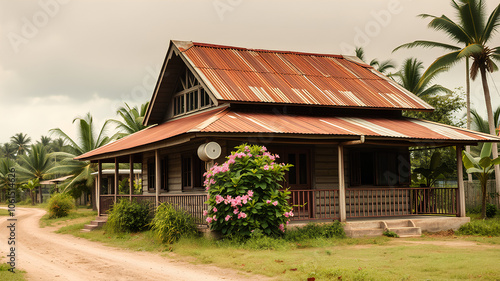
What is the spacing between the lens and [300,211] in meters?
16.2

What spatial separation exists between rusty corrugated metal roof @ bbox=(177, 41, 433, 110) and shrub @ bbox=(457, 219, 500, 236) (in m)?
4.39

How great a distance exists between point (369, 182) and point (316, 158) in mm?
2295

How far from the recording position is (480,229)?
15.6m

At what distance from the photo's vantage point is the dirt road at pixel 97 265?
30.7 feet

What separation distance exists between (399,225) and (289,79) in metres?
6.20

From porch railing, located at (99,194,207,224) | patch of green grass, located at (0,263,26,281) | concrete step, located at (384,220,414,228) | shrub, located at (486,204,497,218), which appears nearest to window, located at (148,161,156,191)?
porch railing, located at (99,194,207,224)

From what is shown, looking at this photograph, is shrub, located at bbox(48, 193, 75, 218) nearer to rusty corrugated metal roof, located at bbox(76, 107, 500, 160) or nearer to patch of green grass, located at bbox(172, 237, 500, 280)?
rusty corrugated metal roof, located at bbox(76, 107, 500, 160)

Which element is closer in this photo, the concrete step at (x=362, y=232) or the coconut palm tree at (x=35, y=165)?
the concrete step at (x=362, y=232)

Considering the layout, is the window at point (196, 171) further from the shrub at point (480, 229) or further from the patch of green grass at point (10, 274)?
the shrub at point (480, 229)

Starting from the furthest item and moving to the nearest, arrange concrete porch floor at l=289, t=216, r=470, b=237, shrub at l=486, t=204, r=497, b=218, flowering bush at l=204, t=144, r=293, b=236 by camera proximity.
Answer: shrub at l=486, t=204, r=497, b=218
concrete porch floor at l=289, t=216, r=470, b=237
flowering bush at l=204, t=144, r=293, b=236

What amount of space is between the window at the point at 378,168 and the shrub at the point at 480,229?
2.62m

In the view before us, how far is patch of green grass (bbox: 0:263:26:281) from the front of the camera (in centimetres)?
899

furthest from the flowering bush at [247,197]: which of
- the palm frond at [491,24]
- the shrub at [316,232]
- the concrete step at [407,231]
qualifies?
the palm frond at [491,24]

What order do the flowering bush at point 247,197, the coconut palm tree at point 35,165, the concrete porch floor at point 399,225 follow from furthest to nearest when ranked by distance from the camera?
the coconut palm tree at point 35,165 < the concrete porch floor at point 399,225 < the flowering bush at point 247,197
